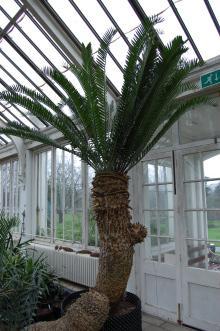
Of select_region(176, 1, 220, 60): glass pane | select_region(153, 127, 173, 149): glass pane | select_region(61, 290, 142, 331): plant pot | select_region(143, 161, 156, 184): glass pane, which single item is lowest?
select_region(61, 290, 142, 331): plant pot

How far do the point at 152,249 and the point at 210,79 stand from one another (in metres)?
2.02

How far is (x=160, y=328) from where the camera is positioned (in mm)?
3254

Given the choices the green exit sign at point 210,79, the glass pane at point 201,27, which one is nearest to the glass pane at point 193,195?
the green exit sign at point 210,79

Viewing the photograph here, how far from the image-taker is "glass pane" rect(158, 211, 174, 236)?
3539 millimetres

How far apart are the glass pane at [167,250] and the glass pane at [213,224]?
0.48 meters

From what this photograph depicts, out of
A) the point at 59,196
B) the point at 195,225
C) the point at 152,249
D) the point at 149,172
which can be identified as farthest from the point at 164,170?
the point at 59,196

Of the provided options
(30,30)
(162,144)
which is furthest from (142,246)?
(30,30)

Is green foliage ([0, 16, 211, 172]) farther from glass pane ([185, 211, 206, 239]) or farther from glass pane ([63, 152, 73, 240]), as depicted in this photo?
glass pane ([63, 152, 73, 240])

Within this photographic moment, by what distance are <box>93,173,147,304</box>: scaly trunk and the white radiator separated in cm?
160

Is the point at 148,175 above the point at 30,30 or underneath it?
underneath

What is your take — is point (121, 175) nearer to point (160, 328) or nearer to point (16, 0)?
point (160, 328)

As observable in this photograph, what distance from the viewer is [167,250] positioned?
3.54m

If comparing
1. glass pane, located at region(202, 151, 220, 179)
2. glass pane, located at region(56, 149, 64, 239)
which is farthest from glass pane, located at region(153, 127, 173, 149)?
glass pane, located at region(56, 149, 64, 239)

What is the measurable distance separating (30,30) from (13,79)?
3.89 ft
